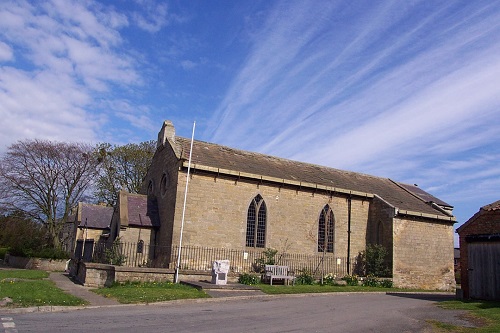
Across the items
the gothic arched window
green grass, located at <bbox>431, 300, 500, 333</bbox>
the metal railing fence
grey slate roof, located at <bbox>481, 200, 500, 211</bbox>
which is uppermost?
grey slate roof, located at <bbox>481, 200, 500, 211</bbox>

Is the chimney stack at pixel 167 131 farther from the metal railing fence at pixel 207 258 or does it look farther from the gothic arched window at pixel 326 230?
the gothic arched window at pixel 326 230

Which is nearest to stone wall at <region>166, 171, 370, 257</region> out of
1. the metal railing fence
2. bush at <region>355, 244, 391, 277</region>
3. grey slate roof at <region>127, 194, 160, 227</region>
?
the metal railing fence

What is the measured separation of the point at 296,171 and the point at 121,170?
25.5 meters

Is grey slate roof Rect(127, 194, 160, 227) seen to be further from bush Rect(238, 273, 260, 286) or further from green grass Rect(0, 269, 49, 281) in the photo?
bush Rect(238, 273, 260, 286)

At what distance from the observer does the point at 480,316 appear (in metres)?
12.7

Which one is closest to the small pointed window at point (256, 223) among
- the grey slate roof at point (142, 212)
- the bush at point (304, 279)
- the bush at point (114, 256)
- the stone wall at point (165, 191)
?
the bush at point (304, 279)

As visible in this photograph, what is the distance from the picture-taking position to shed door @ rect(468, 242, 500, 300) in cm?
1677

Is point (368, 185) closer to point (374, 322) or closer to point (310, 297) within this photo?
point (310, 297)

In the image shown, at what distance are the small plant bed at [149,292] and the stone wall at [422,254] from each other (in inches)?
539

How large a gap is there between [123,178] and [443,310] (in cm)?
3802

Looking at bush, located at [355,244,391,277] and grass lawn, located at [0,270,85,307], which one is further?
bush, located at [355,244,391,277]

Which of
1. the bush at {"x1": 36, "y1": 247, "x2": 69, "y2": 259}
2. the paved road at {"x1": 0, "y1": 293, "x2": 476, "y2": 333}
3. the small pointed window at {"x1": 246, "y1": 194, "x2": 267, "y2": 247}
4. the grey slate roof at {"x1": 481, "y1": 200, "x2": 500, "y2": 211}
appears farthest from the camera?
the bush at {"x1": 36, "y1": 247, "x2": 69, "y2": 259}

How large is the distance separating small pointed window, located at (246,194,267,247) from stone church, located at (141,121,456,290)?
6 cm

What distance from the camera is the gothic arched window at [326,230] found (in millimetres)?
25719
